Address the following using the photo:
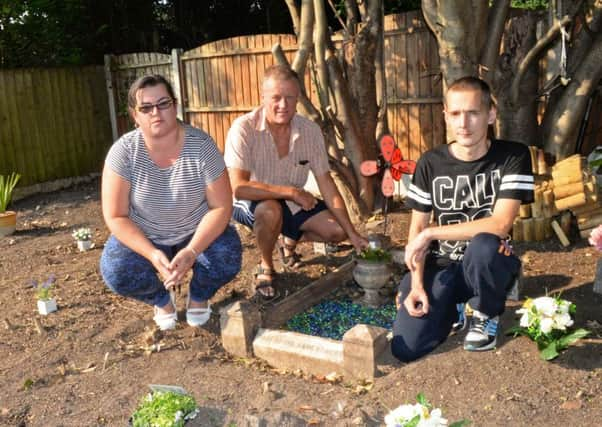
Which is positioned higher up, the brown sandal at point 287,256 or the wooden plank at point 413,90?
the wooden plank at point 413,90

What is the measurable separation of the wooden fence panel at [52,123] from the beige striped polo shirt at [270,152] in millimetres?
5937

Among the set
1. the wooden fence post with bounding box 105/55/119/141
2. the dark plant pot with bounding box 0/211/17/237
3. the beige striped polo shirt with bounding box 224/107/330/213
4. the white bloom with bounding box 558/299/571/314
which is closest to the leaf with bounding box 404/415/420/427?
the white bloom with bounding box 558/299/571/314

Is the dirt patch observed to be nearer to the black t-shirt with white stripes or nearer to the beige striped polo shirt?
the black t-shirt with white stripes

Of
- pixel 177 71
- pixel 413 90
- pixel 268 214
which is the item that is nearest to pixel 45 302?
pixel 268 214

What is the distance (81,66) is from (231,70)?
2.98 m

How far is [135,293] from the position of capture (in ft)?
11.8

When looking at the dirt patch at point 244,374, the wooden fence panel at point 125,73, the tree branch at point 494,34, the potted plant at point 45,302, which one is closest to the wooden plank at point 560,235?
the dirt patch at point 244,374

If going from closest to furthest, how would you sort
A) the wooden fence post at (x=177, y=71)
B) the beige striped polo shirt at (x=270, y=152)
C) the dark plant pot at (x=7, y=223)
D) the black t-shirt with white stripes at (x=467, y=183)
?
the black t-shirt with white stripes at (x=467, y=183), the beige striped polo shirt at (x=270, y=152), the dark plant pot at (x=7, y=223), the wooden fence post at (x=177, y=71)

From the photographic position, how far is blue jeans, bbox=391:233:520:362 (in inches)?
116

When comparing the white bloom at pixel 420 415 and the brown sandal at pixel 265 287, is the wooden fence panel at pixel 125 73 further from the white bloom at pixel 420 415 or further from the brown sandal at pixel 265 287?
the white bloom at pixel 420 415

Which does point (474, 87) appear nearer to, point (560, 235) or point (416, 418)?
point (416, 418)

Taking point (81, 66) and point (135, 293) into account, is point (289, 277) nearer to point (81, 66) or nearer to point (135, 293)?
point (135, 293)

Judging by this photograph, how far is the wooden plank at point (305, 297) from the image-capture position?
3.60 m

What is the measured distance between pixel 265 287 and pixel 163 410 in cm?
175
